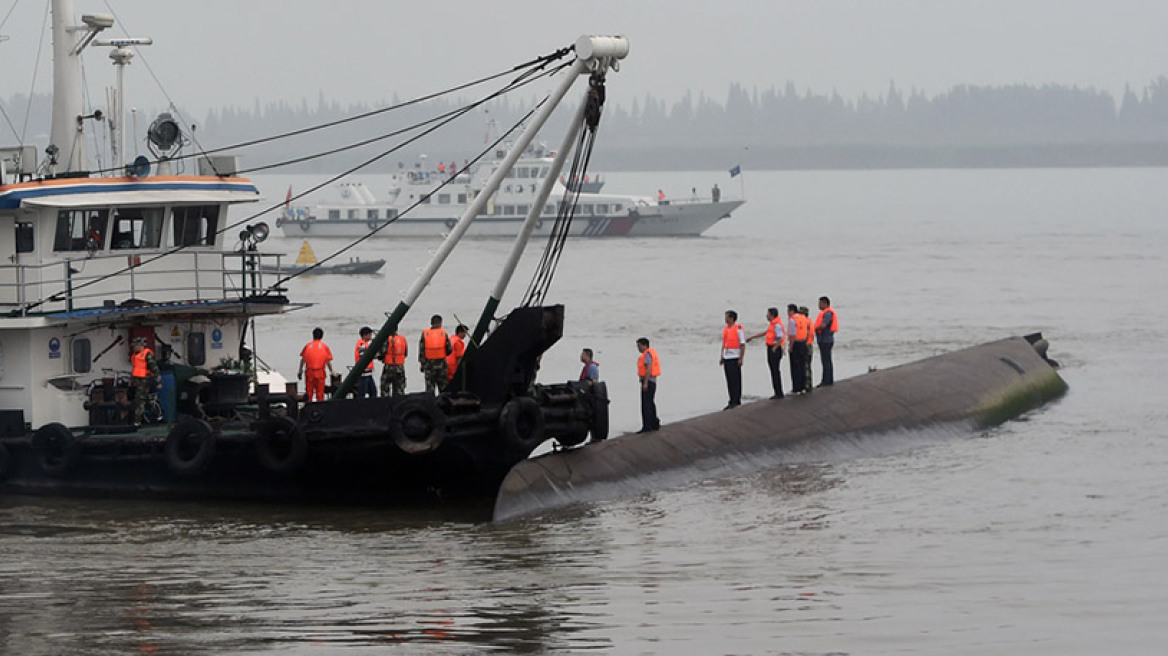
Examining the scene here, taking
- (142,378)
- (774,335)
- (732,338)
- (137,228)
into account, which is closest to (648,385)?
(732,338)

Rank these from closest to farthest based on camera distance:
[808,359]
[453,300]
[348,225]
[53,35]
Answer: [53,35], [808,359], [453,300], [348,225]

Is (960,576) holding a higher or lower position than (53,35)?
lower

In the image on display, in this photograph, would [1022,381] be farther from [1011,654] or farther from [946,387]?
[1011,654]

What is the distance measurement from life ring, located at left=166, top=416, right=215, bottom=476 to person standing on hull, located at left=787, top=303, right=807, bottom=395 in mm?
8396

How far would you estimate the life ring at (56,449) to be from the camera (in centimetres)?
2178

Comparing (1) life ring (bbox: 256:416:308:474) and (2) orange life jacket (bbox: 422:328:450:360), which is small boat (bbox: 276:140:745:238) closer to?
(2) orange life jacket (bbox: 422:328:450:360)

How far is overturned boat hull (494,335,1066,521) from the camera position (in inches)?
829

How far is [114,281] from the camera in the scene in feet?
74.7

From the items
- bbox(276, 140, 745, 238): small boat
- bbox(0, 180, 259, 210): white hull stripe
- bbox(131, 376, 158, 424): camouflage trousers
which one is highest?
bbox(276, 140, 745, 238): small boat

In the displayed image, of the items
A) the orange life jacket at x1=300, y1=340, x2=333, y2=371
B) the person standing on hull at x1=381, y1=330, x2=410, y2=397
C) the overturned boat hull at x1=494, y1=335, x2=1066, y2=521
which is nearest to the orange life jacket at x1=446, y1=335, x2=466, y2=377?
the person standing on hull at x1=381, y1=330, x2=410, y2=397

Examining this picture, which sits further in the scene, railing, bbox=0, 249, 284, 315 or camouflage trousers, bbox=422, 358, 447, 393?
railing, bbox=0, 249, 284, 315

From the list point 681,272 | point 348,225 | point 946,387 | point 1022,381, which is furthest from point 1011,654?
point 348,225

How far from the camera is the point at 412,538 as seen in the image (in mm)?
19391

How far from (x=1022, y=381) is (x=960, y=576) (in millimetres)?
15475
